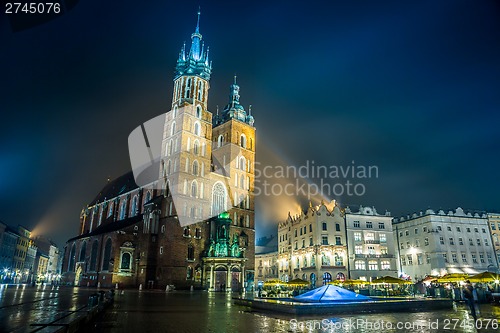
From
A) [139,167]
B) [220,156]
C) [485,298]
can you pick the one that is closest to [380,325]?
[485,298]

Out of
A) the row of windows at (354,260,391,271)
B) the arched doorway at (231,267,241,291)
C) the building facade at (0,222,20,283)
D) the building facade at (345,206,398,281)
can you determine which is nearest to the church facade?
the arched doorway at (231,267,241,291)

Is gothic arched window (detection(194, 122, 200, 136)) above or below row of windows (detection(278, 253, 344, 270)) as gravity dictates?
above

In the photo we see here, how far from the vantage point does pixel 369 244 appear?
63125 millimetres

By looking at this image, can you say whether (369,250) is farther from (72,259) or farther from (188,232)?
(72,259)

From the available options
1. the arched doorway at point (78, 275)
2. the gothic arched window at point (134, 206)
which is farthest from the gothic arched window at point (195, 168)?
the arched doorway at point (78, 275)

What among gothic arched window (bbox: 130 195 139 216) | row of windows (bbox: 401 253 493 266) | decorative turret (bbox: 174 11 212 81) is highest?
decorative turret (bbox: 174 11 212 81)

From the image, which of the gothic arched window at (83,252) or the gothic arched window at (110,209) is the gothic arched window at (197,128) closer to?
the gothic arched window at (110,209)

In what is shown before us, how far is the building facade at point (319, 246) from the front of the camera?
60.3 m

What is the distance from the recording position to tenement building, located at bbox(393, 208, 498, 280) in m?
61.7

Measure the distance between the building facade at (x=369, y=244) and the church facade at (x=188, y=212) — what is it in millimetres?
18462

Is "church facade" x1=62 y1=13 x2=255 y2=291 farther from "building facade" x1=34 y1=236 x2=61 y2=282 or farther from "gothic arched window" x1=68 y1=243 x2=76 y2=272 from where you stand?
"building facade" x1=34 y1=236 x2=61 y2=282

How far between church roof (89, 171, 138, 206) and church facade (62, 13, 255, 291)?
1.91 ft

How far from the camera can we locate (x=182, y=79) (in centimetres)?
6631

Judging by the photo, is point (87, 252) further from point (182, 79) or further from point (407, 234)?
point (407, 234)
